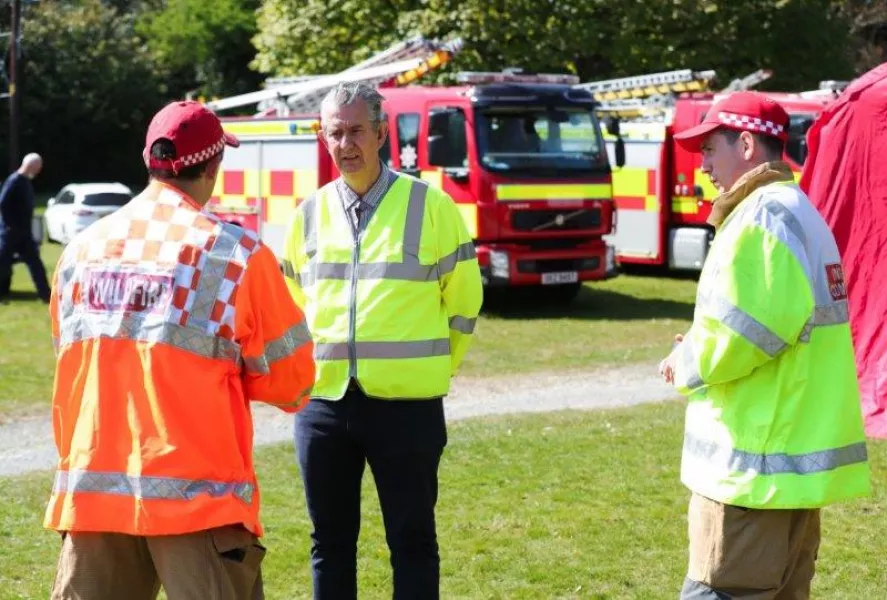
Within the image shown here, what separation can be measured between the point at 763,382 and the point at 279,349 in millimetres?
1316

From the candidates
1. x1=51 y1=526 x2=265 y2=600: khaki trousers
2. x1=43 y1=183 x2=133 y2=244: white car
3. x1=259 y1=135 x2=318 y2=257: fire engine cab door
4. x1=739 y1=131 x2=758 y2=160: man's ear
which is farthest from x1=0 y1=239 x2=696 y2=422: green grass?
x1=43 y1=183 x2=133 y2=244: white car

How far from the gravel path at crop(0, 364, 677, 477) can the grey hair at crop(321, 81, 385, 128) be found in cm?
459

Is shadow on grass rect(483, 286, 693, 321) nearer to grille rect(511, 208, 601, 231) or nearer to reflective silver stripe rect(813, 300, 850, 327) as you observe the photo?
grille rect(511, 208, 601, 231)

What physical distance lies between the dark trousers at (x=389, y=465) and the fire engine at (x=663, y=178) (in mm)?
14394

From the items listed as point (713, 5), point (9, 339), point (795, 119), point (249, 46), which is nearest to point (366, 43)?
point (713, 5)

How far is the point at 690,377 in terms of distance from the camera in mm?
3852

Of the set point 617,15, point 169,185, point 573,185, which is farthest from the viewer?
point 617,15

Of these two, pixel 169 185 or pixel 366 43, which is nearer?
pixel 169 185

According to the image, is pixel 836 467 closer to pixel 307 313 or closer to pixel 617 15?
pixel 307 313

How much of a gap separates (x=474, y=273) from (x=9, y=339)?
10.5 metres

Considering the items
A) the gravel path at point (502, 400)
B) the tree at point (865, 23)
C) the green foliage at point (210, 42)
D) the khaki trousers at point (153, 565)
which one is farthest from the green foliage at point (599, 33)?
the khaki trousers at point (153, 565)

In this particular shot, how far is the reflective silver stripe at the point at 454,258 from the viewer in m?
4.75

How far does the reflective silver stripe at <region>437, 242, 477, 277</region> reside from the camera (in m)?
4.75

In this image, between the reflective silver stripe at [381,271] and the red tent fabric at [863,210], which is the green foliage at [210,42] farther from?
the reflective silver stripe at [381,271]
